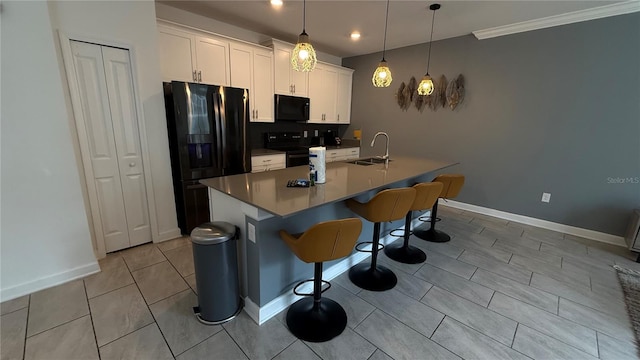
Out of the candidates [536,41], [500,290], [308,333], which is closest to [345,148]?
[536,41]

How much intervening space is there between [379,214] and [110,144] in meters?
2.56

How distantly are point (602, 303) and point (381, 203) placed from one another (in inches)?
76.5

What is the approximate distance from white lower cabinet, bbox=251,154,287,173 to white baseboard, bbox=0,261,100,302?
189 centimetres

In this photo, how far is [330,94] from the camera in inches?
189

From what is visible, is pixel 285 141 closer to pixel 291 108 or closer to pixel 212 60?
pixel 291 108

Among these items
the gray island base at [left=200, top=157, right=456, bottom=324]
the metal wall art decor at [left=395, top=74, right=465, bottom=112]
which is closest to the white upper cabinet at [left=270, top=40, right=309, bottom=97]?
the metal wall art decor at [left=395, top=74, right=465, bottom=112]

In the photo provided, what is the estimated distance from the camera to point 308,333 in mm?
1629

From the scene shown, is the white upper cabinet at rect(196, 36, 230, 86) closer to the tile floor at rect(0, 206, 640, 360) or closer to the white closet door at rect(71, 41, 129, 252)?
the white closet door at rect(71, 41, 129, 252)

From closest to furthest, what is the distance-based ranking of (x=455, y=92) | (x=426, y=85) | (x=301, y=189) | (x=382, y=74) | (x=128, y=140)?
(x=301, y=189) → (x=128, y=140) → (x=382, y=74) → (x=426, y=85) → (x=455, y=92)

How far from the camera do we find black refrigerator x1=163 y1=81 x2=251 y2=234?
2699 millimetres

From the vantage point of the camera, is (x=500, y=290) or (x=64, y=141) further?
(x=500, y=290)

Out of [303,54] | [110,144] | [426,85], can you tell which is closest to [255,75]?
[303,54]

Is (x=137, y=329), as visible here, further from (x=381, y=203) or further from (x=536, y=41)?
(x=536, y=41)

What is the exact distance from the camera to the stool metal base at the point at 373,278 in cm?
214
